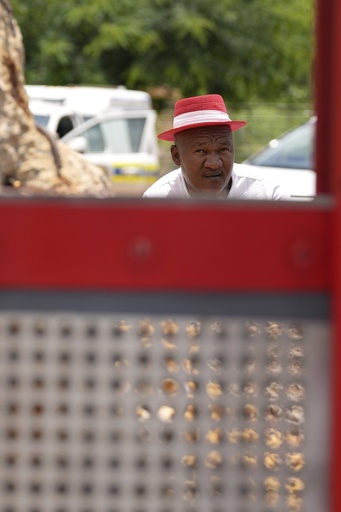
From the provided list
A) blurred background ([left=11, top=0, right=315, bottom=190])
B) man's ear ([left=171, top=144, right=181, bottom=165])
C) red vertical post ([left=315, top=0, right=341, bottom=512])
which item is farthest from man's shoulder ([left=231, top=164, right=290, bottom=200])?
blurred background ([left=11, top=0, right=315, bottom=190])

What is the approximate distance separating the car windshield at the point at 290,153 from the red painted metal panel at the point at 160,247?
382 inches

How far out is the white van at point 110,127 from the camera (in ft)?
56.0

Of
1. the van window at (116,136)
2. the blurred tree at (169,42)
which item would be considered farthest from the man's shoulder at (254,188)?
the blurred tree at (169,42)

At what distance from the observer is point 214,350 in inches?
60.1

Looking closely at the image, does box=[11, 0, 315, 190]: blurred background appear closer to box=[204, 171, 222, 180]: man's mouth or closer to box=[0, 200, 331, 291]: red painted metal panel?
box=[204, 171, 222, 180]: man's mouth

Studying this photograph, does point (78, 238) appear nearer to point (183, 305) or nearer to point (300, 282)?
point (183, 305)

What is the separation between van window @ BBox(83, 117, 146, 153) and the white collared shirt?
13.2m

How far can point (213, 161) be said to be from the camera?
14.8ft

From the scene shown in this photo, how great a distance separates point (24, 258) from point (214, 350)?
258 mm

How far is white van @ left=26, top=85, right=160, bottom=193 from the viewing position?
17062mm

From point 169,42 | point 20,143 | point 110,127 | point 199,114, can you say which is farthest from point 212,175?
point 169,42

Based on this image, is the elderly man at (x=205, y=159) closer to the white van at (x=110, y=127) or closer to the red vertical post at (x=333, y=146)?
the red vertical post at (x=333, y=146)

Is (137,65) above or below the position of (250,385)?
above

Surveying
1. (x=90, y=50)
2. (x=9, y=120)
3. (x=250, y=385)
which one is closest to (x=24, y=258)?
(x=250, y=385)
